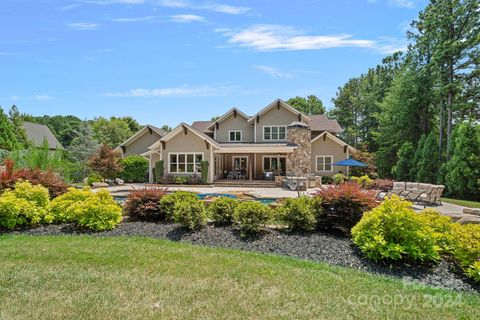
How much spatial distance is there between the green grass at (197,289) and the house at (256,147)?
63.2 feet

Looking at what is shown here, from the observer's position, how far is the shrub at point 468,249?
167 inches

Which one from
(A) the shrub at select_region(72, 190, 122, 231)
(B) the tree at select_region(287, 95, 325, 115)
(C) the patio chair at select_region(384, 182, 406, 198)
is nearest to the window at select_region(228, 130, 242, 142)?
(C) the patio chair at select_region(384, 182, 406, 198)

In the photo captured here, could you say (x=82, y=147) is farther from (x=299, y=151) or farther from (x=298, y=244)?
(x=298, y=244)

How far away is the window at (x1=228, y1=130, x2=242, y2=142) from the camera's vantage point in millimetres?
29031

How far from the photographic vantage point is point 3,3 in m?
8.88

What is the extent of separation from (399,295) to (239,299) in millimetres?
2207

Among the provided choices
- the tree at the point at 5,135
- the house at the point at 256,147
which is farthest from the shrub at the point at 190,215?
the tree at the point at 5,135

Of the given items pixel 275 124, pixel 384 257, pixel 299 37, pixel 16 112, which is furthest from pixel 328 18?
pixel 16 112

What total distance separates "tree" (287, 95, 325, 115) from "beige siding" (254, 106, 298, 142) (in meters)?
28.0

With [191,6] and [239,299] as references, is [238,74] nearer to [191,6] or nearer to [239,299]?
[191,6]

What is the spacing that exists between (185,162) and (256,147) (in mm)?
6559

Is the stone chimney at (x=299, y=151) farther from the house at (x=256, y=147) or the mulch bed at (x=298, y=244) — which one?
the mulch bed at (x=298, y=244)

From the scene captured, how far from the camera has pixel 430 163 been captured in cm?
2339

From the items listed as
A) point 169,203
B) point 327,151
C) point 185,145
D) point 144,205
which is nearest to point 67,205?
point 144,205
